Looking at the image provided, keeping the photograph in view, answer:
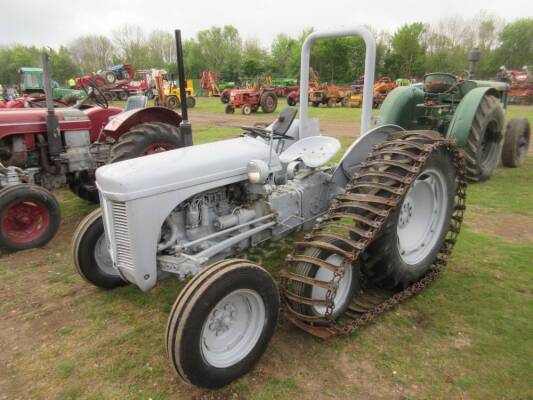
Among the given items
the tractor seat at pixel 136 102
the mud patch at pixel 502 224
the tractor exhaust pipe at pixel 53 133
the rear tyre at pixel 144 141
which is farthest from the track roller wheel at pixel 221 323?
the tractor seat at pixel 136 102

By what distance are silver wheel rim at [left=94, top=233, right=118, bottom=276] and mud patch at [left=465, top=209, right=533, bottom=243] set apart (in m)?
3.64

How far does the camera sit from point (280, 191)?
10.1 feet

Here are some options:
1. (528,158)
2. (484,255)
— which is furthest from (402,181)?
(528,158)

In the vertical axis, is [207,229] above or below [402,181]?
below

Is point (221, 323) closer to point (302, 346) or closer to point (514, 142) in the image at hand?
point (302, 346)

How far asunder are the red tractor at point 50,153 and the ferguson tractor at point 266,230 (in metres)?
1.51

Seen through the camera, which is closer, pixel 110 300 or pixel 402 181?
pixel 402 181

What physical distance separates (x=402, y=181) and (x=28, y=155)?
4659mm

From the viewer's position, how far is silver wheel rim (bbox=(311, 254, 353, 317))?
2.44 meters

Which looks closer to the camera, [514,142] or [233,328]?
[233,328]

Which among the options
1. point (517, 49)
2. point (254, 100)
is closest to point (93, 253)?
point (254, 100)

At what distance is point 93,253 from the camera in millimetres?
3037

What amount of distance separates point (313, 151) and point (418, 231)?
1.07 m

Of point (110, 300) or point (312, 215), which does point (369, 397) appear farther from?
point (110, 300)
